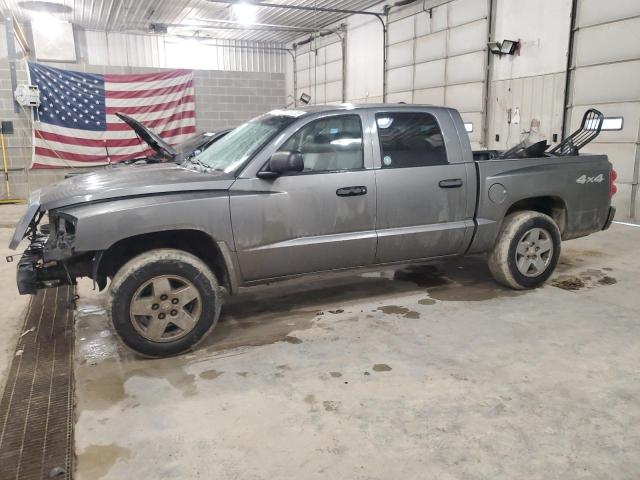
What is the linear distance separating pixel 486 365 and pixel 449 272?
7.11ft

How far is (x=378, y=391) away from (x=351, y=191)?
155cm

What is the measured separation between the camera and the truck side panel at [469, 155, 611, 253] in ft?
14.4

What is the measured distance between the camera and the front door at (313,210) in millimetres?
3607

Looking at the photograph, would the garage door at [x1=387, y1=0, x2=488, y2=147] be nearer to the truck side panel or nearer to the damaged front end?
the truck side panel

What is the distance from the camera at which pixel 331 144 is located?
390cm

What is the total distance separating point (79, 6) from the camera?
1434 centimetres

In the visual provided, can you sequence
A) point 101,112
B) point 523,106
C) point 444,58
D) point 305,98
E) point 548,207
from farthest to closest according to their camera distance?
point 305,98
point 101,112
point 444,58
point 523,106
point 548,207

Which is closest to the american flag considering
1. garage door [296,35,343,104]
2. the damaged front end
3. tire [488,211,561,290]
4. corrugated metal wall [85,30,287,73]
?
garage door [296,35,343,104]

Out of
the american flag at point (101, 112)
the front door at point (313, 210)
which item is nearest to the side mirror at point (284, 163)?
the front door at point (313, 210)

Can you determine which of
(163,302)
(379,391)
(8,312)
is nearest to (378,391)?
(379,391)

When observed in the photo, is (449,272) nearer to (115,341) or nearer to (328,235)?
(328,235)

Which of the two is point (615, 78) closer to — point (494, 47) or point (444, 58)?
point (494, 47)

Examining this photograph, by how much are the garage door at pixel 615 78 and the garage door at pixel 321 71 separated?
8.79m

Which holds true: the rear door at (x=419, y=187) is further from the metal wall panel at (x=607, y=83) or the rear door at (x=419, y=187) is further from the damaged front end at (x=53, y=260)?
the metal wall panel at (x=607, y=83)
